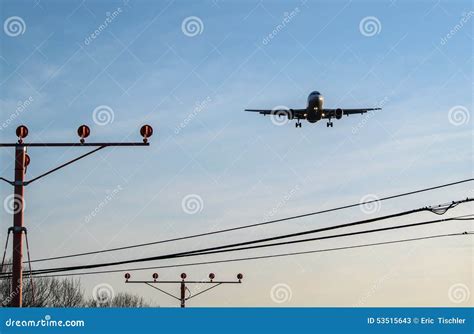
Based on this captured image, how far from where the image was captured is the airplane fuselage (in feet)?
226

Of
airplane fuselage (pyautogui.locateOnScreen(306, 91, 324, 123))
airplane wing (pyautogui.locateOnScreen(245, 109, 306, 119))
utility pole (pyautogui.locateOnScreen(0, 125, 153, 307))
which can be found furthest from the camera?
airplane wing (pyautogui.locateOnScreen(245, 109, 306, 119))

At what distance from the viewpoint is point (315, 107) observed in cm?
6894

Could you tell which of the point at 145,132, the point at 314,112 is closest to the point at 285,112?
the point at 314,112

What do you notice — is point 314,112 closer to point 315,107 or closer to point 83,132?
point 315,107

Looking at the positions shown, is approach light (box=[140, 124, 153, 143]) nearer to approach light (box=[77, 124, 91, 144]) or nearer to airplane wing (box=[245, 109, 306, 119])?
approach light (box=[77, 124, 91, 144])

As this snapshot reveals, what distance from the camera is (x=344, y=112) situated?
7650 centimetres

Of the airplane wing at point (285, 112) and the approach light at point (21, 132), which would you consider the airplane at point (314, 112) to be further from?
the approach light at point (21, 132)

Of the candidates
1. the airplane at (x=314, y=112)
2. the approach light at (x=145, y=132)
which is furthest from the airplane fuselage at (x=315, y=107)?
the approach light at (x=145, y=132)

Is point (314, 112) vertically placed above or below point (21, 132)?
above

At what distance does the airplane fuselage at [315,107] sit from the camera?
226 ft

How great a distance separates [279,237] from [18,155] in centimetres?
822

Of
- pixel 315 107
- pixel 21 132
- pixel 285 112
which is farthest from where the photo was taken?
pixel 285 112

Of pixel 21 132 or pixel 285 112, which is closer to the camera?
pixel 21 132

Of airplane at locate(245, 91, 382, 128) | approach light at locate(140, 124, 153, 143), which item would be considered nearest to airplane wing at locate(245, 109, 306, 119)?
airplane at locate(245, 91, 382, 128)
